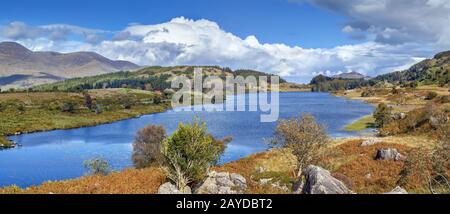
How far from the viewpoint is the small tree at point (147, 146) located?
82.3 meters

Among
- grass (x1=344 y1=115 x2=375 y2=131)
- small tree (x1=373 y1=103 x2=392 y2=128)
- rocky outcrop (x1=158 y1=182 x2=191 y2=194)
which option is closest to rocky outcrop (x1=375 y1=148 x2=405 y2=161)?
rocky outcrop (x1=158 y1=182 x2=191 y2=194)

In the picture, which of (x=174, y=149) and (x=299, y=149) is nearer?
(x=174, y=149)

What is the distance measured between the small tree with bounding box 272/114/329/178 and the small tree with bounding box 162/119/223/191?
19507 mm

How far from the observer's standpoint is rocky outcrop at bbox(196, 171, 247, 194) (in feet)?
106

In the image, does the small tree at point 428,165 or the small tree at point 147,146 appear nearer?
the small tree at point 428,165

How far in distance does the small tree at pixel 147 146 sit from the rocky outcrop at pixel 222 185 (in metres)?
46.2

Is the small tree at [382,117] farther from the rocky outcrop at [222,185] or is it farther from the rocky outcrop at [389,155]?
the rocky outcrop at [222,185]

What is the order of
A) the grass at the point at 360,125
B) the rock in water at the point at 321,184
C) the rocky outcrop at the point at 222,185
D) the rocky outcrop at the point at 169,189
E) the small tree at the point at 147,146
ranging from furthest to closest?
the grass at the point at 360,125 → the small tree at the point at 147,146 → the rocky outcrop at the point at 222,185 → the rocky outcrop at the point at 169,189 → the rock in water at the point at 321,184

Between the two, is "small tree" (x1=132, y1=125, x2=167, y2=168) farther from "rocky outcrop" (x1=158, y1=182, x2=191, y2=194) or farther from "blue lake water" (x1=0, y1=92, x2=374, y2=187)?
"rocky outcrop" (x1=158, y1=182, x2=191, y2=194)

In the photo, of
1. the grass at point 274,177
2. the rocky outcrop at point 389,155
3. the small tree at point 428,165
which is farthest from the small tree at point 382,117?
the small tree at point 428,165
